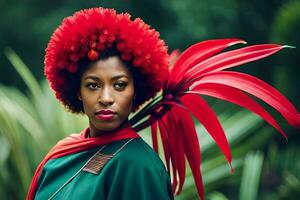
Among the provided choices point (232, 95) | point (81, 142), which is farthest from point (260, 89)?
point (81, 142)

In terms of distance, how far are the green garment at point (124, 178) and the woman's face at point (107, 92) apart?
88 mm

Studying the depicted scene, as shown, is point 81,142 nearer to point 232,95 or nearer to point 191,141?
point 191,141

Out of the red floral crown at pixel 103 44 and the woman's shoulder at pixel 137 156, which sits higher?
the red floral crown at pixel 103 44

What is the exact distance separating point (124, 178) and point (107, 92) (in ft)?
0.87

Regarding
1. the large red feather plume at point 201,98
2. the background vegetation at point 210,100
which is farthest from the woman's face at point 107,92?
the background vegetation at point 210,100

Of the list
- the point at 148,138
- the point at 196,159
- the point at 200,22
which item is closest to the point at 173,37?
the point at 200,22

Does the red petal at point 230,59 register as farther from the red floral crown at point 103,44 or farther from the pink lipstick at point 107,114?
the pink lipstick at point 107,114

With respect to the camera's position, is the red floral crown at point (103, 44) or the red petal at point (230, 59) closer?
the red floral crown at point (103, 44)

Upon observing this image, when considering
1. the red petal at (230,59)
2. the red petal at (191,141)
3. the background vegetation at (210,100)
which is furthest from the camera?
the background vegetation at (210,100)

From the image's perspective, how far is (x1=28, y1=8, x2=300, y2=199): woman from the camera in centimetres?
215

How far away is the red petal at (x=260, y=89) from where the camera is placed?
2.20 metres

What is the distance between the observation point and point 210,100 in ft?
21.6

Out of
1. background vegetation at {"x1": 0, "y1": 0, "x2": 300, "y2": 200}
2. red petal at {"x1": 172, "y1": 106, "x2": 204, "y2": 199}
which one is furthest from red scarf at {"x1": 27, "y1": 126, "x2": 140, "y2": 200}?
background vegetation at {"x1": 0, "y1": 0, "x2": 300, "y2": 200}

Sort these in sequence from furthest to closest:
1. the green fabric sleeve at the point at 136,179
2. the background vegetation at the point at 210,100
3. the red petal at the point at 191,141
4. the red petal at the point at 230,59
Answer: the background vegetation at the point at 210,100 → the red petal at the point at 191,141 → the red petal at the point at 230,59 → the green fabric sleeve at the point at 136,179
